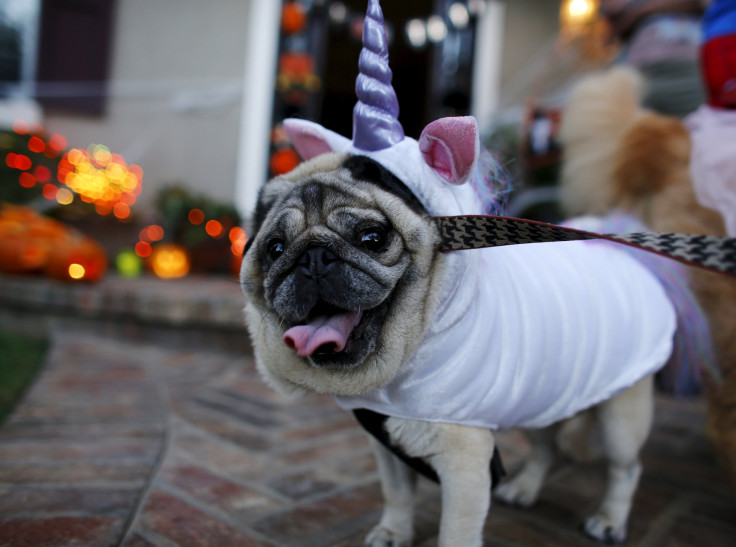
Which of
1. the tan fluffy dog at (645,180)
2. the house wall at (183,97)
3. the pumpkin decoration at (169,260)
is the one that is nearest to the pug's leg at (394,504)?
the tan fluffy dog at (645,180)

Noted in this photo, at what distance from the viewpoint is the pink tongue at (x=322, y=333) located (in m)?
1.03

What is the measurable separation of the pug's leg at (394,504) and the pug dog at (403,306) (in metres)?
0.19

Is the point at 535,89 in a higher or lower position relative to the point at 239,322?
higher

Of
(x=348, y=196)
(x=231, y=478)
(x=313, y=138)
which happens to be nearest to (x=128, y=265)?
(x=231, y=478)

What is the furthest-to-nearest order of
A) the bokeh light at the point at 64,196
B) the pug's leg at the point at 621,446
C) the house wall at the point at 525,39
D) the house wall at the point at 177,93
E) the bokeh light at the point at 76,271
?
the house wall at the point at 525,39
the house wall at the point at 177,93
the bokeh light at the point at 64,196
the bokeh light at the point at 76,271
the pug's leg at the point at 621,446

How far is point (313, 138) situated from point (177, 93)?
4.47 m

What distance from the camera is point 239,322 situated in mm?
3289

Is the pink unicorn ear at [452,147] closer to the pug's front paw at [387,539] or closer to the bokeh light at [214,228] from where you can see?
the pug's front paw at [387,539]

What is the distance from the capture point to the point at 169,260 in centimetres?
460

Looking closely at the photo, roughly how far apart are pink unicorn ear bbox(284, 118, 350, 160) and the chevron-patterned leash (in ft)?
1.14

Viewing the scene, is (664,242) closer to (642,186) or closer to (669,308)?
(669,308)

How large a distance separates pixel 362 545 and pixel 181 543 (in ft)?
1.48

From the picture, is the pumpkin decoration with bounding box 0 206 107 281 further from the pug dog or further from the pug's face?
the pug's face

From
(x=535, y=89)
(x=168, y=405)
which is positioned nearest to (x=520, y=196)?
(x=535, y=89)
